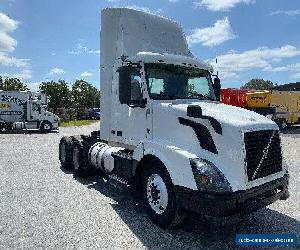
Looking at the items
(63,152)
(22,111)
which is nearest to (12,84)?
(22,111)

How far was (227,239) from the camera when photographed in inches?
224

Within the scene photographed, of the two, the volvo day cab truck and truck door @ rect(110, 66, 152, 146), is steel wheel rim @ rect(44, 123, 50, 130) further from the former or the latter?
truck door @ rect(110, 66, 152, 146)

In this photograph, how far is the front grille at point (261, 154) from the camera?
17.7ft

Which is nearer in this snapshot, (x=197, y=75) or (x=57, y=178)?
(x=197, y=75)

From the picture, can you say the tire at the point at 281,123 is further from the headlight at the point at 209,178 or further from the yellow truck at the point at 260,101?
the headlight at the point at 209,178

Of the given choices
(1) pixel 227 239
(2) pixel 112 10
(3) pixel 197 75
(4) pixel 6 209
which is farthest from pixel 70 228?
(2) pixel 112 10

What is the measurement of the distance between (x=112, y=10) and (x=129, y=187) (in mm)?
4151

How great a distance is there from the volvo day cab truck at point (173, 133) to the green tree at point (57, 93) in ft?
209

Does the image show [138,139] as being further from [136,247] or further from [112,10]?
[112,10]

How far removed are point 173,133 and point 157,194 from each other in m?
1.19

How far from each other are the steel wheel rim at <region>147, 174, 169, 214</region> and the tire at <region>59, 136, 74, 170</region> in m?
5.17

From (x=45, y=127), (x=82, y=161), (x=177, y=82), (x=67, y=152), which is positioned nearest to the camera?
(x=177, y=82)

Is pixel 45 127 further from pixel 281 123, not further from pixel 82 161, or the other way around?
pixel 82 161

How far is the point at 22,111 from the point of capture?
30.4 metres
